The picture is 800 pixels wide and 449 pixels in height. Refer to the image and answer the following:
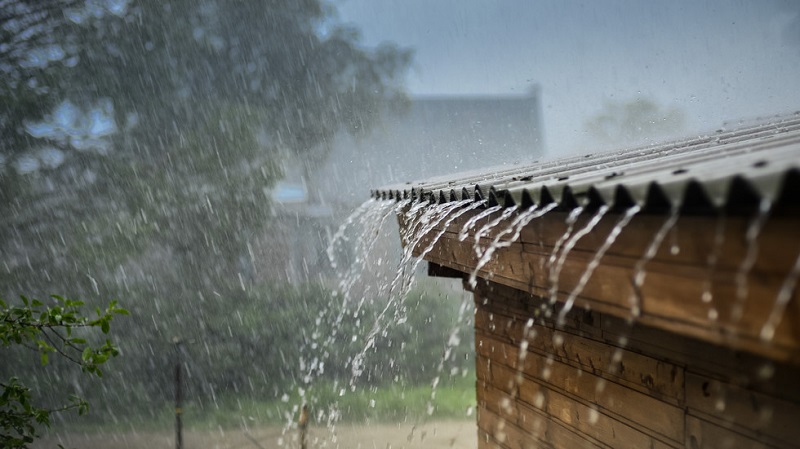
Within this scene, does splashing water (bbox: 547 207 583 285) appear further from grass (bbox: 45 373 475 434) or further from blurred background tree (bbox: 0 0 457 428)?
blurred background tree (bbox: 0 0 457 428)

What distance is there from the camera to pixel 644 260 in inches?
53.6

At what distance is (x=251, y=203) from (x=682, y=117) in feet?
80.6

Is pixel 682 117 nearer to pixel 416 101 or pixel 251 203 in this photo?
pixel 416 101

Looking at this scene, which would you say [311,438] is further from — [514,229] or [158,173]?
[514,229]

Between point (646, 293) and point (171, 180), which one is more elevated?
point (171, 180)

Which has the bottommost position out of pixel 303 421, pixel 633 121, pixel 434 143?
pixel 303 421

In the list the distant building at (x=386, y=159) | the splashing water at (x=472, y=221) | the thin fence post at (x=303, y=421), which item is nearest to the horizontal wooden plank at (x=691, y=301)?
the splashing water at (x=472, y=221)

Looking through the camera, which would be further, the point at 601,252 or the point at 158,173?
the point at 158,173

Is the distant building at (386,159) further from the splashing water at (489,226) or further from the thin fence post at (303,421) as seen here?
the splashing water at (489,226)

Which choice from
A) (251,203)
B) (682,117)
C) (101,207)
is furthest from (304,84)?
Answer: (682,117)

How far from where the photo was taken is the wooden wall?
1.68 metres

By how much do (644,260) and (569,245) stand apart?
0.23 metres

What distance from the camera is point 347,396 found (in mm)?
15492

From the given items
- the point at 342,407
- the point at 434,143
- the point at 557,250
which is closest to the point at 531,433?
the point at 557,250
